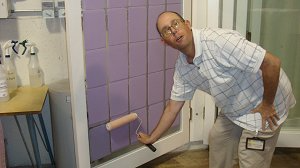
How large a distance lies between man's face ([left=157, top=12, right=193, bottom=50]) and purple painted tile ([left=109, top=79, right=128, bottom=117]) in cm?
61

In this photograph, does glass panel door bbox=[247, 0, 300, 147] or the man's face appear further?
glass panel door bbox=[247, 0, 300, 147]

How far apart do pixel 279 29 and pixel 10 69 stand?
1715mm

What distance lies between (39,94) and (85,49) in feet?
1.32

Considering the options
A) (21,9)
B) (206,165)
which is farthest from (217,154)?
(21,9)

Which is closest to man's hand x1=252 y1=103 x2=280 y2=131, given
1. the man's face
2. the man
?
the man

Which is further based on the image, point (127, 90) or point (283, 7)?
point (283, 7)

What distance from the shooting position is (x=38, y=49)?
2096 mm

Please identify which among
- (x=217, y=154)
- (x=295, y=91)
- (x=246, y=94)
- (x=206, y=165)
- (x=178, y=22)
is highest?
(x=178, y=22)

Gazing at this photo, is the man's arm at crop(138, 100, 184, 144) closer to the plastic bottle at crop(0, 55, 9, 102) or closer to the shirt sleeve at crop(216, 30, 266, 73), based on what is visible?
the shirt sleeve at crop(216, 30, 266, 73)

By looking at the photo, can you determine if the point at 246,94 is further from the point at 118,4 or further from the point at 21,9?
the point at 21,9

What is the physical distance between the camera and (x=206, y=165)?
2.33 metres

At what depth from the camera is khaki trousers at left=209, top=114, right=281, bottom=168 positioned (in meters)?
1.53

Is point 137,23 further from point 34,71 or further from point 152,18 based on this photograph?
point 34,71

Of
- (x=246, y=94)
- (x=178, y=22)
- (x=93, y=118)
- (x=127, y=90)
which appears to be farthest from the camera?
(x=127, y=90)
